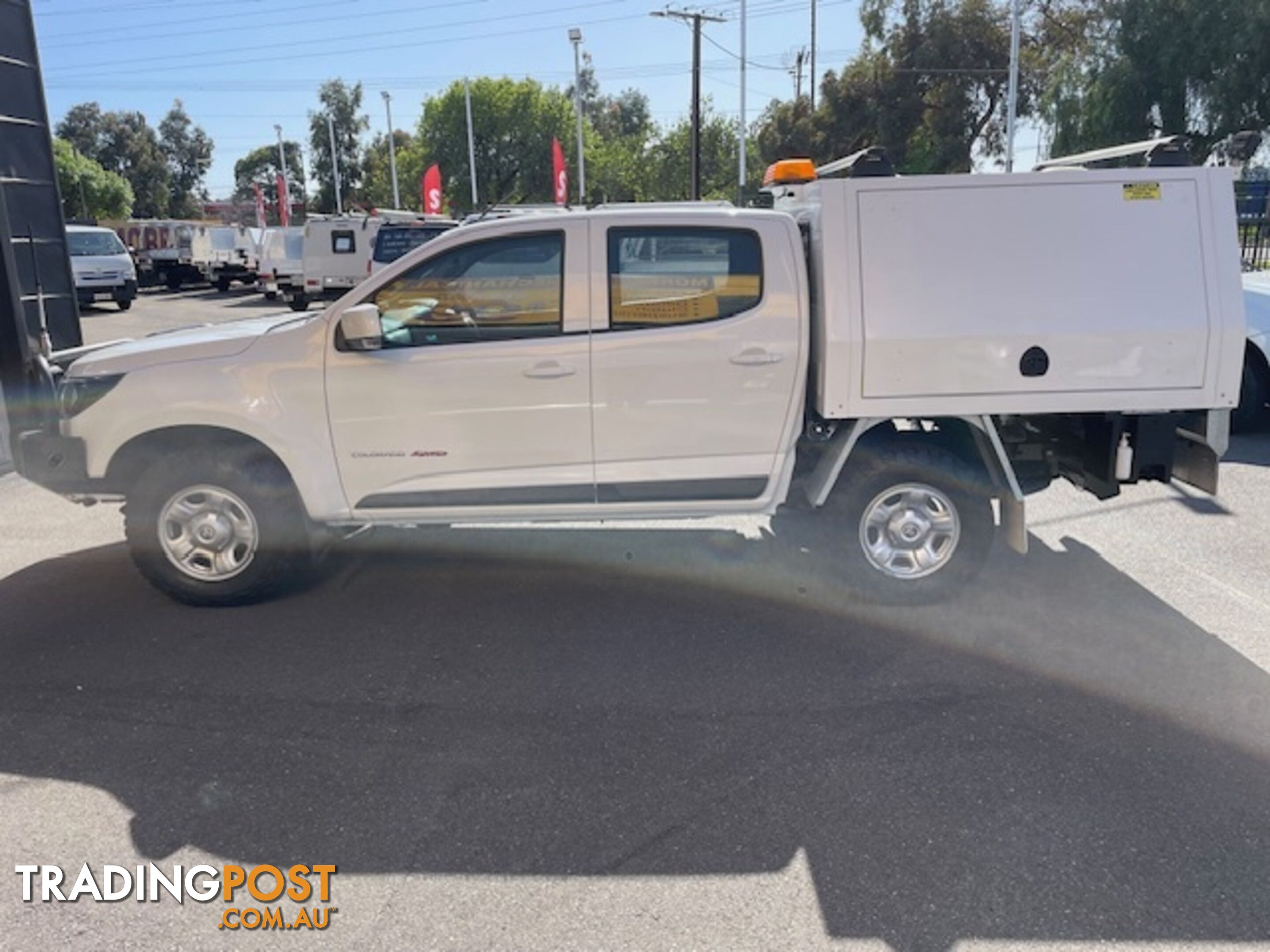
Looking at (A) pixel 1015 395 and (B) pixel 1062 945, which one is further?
(A) pixel 1015 395

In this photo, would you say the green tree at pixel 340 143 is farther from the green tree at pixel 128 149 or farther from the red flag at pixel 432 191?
the red flag at pixel 432 191

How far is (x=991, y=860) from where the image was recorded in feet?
10.0

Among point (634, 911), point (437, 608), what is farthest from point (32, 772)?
point (634, 911)

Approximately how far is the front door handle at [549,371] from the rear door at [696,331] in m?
0.13

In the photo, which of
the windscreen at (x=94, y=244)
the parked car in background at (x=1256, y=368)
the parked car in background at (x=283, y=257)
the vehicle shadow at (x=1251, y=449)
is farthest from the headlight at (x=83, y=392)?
the parked car in background at (x=283, y=257)

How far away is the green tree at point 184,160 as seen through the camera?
283 ft

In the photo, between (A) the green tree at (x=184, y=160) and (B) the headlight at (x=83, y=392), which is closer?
(B) the headlight at (x=83, y=392)

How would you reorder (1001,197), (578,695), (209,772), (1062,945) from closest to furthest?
(1062,945) < (209,772) < (578,695) < (1001,197)

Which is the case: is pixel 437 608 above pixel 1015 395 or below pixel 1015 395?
below

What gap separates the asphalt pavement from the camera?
2855mm

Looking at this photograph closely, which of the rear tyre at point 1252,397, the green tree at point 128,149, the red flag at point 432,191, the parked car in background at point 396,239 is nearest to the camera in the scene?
the rear tyre at point 1252,397

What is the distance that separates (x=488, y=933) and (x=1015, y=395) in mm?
3461

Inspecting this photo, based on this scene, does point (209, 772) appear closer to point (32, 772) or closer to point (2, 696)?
point (32, 772)

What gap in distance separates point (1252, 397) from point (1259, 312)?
2.47ft
